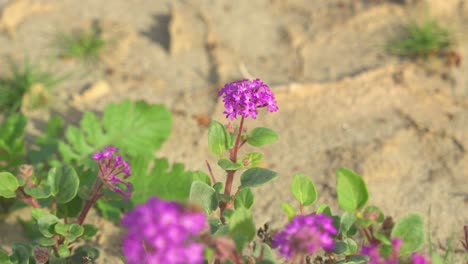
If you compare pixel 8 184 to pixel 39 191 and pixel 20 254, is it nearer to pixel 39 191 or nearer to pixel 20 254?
pixel 39 191

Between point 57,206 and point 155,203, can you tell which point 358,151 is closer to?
point 57,206

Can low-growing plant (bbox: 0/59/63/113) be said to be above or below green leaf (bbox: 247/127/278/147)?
above

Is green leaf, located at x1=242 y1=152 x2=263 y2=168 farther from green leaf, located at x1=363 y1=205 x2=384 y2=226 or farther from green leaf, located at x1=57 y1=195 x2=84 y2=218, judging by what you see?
green leaf, located at x1=57 y1=195 x2=84 y2=218

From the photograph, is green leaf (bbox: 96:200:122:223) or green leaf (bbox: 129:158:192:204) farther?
green leaf (bbox: 96:200:122:223)

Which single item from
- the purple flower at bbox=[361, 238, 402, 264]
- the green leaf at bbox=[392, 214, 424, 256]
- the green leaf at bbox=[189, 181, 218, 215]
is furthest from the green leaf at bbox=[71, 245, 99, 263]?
the green leaf at bbox=[392, 214, 424, 256]

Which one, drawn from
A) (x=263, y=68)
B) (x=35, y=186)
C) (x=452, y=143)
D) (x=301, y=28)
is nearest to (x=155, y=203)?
(x=35, y=186)

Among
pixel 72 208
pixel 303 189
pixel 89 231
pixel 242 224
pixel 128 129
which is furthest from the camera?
pixel 128 129

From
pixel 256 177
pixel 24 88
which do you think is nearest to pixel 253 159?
pixel 256 177
